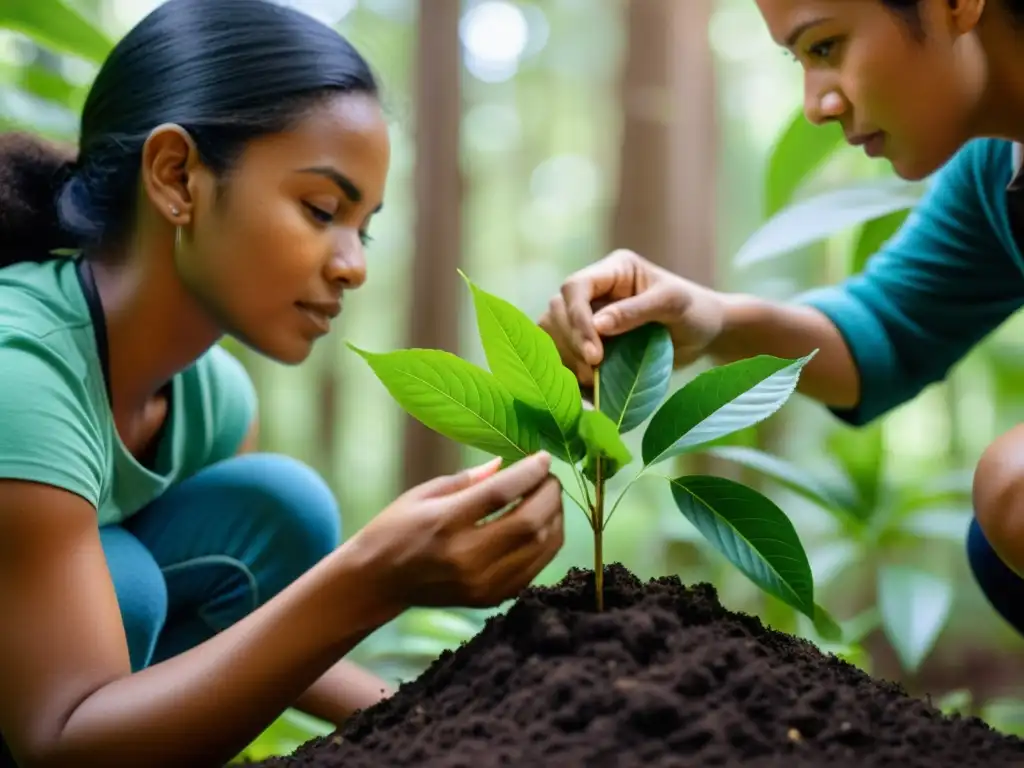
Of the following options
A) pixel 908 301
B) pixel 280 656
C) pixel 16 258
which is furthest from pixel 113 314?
pixel 908 301

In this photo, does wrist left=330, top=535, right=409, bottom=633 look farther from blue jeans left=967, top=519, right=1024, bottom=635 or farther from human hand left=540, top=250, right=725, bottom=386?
blue jeans left=967, top=519, right=1024, bottom=635

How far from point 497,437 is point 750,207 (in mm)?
4777

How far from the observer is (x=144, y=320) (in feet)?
3.21

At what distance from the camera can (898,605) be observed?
1.33m

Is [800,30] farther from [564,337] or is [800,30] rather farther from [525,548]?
[525,548]

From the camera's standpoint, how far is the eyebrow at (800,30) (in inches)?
36.0

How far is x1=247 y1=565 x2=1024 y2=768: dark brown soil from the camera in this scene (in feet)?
1.86

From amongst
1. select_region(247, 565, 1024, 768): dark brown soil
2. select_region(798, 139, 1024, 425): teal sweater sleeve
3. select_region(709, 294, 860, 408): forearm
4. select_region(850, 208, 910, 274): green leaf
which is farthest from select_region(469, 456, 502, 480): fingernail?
select_region(850, 208, 910, 274): green leaf

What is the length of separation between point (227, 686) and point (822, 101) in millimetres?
785

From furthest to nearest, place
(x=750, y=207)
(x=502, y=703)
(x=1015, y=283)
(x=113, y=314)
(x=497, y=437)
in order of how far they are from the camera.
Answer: (x=750, y=207) → (x=1015, y=283) → (x=113, y=314) → (x=497, y=437) → (x=502, y=703)

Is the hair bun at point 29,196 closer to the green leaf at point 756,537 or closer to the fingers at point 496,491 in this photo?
the fingers at point 496,491

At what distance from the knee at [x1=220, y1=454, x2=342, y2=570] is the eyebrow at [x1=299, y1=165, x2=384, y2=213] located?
38 centimetres

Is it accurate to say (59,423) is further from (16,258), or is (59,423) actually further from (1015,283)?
(1015,283)

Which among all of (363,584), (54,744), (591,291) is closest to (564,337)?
(591,291)
